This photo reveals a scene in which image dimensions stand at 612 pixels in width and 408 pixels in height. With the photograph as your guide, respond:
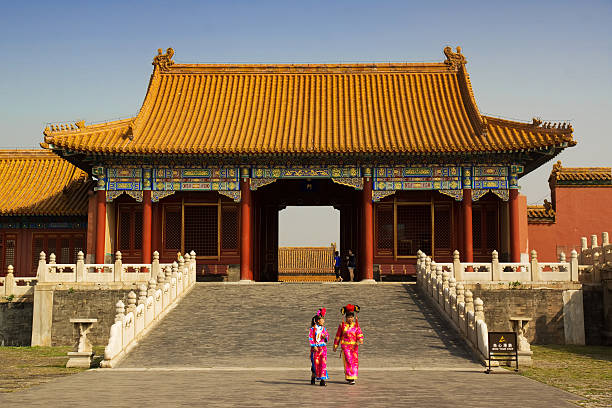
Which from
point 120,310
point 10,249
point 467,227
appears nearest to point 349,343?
point 120,310

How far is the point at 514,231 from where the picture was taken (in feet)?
84.8

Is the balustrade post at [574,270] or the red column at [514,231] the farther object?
the red column at [514,231]

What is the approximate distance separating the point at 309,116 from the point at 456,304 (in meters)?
12.3

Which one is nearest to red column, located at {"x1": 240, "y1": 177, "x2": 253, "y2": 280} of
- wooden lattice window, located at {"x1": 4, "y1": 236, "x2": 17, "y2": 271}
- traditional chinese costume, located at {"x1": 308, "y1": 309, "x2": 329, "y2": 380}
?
wooden lattice window, located at {"x1": 4, "y1": 236, "x2": 17, "y2": 271}

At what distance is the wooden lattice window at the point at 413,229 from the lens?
27312 millimetres

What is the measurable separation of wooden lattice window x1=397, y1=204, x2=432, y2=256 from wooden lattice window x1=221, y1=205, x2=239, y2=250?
586 centimetres

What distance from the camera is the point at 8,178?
32031 mm

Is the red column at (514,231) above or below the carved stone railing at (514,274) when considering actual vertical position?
above

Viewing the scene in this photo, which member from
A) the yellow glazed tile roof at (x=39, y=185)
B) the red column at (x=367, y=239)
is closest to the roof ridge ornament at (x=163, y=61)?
the yellow glazed tile roof at (x=39, y=185)

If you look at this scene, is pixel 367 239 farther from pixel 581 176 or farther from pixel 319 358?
pixel 319 358

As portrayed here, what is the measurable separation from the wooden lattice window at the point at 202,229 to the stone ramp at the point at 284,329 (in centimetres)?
313

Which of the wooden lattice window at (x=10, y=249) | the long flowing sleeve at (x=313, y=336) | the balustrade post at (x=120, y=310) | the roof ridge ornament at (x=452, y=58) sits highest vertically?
the roof ridge ornament at (x=452, y=58)

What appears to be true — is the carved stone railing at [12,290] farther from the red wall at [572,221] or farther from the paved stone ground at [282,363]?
the red wall at [572,221]

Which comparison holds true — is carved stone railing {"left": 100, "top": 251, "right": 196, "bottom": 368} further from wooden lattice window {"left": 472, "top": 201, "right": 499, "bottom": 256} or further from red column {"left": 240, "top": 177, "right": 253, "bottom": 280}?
wooden lattice window {"left": 472, "top": 201, "right": 499, "bottom": 256}
